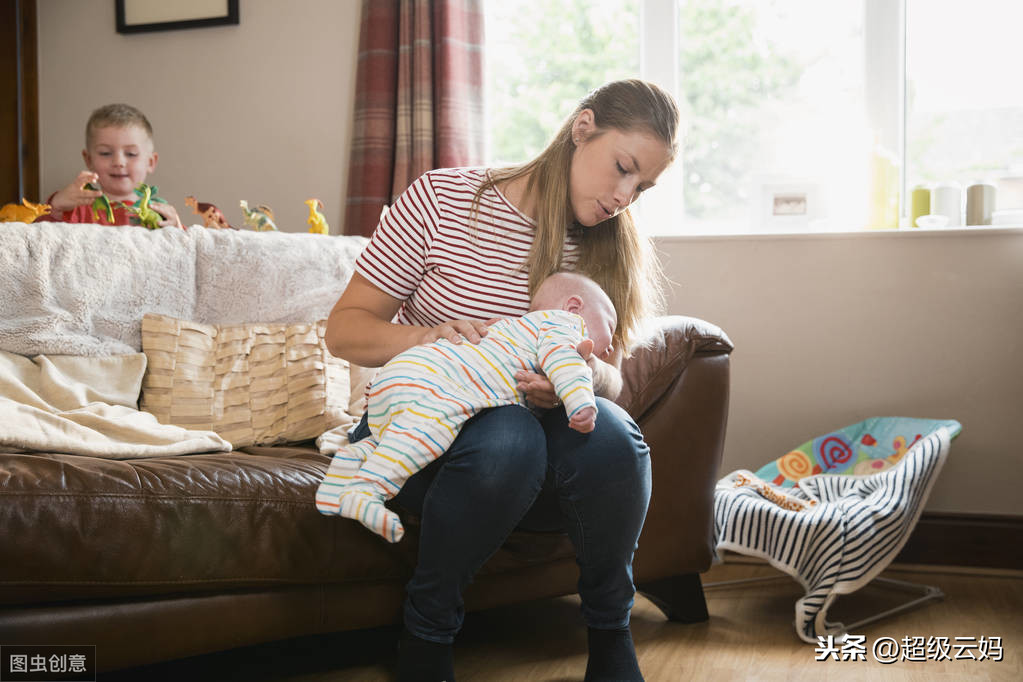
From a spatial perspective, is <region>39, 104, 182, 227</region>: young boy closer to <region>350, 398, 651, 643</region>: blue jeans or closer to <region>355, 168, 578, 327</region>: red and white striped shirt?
<region>355, 168, 578, 327</region>: red and white striped shirt

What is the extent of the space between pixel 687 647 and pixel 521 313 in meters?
0.71

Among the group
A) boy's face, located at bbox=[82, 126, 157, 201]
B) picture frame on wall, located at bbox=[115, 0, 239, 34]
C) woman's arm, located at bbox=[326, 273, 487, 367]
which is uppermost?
picture frame on wall, located at bbox=[115, 0, 239, 34]

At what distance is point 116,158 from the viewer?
92.5 inches

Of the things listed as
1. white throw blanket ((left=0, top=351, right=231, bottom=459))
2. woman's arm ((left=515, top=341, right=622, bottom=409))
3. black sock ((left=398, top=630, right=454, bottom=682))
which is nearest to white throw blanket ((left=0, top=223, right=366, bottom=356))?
white throw blanket ((left=0, top=351, right=231, bottom=459))

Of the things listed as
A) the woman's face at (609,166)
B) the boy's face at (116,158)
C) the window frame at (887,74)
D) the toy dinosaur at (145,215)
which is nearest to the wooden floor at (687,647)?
the woman's face at (609,166)

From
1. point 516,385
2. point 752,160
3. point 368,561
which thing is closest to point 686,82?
point 752,160

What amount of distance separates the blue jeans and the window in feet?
4.65

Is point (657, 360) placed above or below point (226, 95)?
below

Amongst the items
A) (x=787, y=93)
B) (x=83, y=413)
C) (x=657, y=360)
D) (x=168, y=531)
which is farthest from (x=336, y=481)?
(x=787, y=93)

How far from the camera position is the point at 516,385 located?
1.37m

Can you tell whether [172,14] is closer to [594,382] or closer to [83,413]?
[83,413]

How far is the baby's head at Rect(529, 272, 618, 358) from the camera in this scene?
1.46m

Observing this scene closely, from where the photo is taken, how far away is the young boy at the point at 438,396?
129 cm

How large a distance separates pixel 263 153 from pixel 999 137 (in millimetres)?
2206
